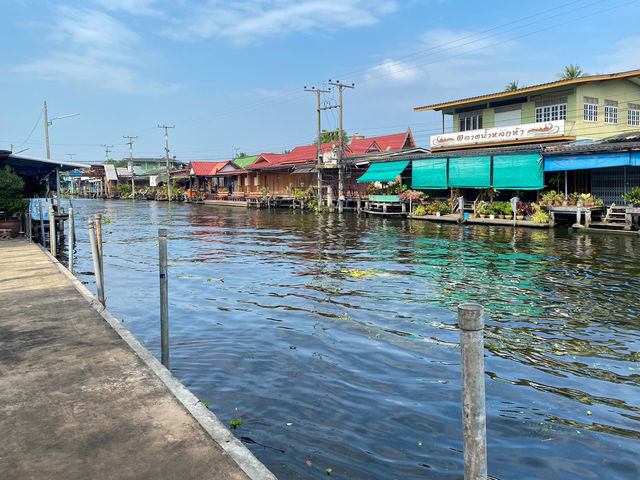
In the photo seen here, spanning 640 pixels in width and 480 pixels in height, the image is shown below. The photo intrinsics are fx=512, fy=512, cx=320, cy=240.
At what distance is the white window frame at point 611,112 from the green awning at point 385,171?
12.3 m

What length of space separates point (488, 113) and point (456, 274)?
23.1 meters

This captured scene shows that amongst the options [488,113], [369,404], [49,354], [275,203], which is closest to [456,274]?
[369,404]

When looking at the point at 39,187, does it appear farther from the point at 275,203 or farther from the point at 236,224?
the point at 275,203

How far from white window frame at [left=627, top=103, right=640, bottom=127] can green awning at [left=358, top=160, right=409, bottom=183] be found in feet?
44.4

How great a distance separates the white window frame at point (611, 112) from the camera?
1168 inches

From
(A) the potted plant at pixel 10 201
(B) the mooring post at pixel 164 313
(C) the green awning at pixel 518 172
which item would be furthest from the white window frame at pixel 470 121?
(B) the mooring post at pixel 164 313

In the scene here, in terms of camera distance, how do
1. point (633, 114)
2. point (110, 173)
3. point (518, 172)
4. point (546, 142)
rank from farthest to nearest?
point (110, 173) < point (633, 114) < point (546, 142) < point (518, 172)

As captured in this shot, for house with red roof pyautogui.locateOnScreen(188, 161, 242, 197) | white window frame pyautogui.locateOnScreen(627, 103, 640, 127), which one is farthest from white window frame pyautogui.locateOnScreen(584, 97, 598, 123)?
house with red roof pyautogui.locateOnScreen(188, 161, 242, 197)

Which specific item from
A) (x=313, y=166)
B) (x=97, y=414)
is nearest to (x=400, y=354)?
(x=97, y=414)

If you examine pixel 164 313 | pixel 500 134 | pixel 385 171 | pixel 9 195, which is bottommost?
pixel 164 313

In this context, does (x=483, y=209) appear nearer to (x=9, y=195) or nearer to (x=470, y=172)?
(x=470, y=172)

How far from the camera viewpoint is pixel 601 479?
14.6ft

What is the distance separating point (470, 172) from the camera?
102 feet

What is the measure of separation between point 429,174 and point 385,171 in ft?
13.0
